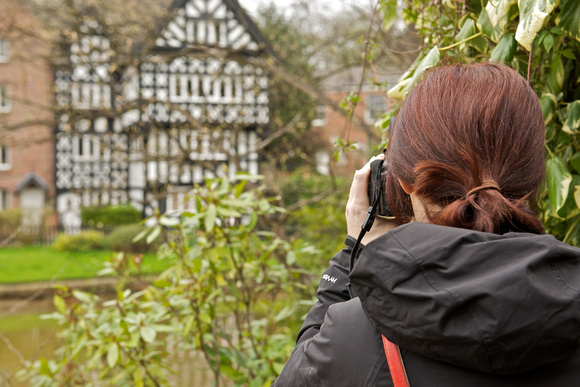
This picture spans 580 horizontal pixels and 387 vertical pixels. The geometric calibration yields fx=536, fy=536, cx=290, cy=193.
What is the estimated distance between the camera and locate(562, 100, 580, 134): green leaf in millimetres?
Result: 1532

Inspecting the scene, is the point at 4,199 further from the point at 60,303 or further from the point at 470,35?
the point at 470,35

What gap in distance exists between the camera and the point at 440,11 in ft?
6.25

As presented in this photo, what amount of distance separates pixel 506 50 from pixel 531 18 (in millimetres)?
195

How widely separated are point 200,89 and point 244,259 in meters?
4.25

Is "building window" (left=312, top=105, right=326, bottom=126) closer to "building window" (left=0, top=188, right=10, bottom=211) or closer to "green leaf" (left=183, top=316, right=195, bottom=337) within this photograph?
"green leaf" (left=183, top=316, right=195, bottom=337)

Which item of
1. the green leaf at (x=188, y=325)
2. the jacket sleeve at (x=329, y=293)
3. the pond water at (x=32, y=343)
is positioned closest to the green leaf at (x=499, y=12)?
the jacket sleeve at (x=329, y=293)

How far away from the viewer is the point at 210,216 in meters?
2.50

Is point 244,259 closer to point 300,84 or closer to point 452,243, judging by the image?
point 452,243

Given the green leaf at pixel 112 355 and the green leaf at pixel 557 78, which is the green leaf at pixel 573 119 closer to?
the green leaf at pixel 557 78

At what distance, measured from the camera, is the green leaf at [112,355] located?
7.95ft

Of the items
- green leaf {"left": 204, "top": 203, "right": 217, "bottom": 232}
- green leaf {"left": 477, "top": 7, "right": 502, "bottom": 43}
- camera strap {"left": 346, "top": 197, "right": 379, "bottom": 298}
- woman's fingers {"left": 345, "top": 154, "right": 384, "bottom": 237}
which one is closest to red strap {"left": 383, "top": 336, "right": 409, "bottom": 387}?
camera strap {"left": 346, "top": 197, "right": 379, "bottom": 298}

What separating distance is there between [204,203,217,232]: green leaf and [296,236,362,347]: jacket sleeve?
137 cm

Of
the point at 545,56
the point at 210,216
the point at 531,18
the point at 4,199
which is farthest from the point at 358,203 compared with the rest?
the point at 4,199

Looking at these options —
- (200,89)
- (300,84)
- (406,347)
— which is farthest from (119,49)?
(406,347)
